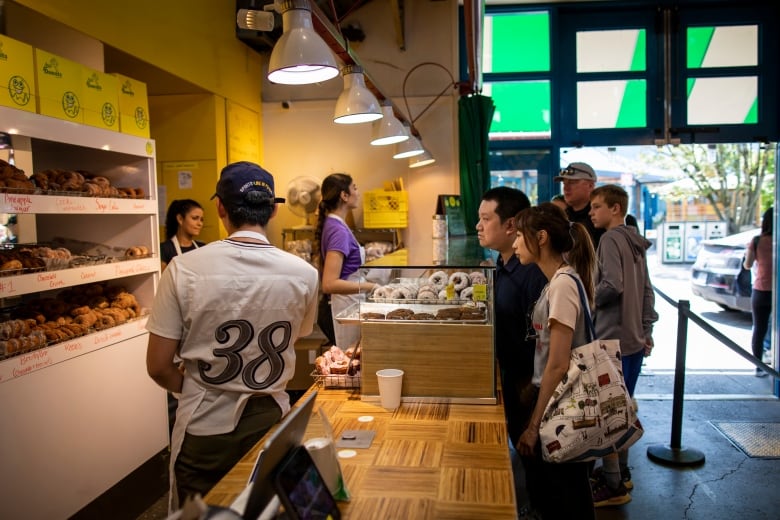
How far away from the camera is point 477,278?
2729 millimetres

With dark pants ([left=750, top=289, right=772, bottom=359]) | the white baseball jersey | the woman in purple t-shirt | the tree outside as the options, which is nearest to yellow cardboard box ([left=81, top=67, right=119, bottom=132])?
the woman in purple t-shirt

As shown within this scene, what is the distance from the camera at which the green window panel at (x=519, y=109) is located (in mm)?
6211

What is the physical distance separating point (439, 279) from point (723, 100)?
15.5 feet

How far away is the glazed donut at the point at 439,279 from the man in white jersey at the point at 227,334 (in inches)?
31.1

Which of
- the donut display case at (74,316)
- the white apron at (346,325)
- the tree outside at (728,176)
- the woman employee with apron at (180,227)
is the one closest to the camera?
the donut display case at (74,316)

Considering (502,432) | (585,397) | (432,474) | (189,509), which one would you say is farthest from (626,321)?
(189,509)

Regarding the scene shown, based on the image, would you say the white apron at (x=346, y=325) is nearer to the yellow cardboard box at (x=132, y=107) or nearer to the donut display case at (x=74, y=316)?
the donut display case at (x=74, y=316)

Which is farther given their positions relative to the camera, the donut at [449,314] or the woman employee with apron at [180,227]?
the woman employee with apron at [180,227]

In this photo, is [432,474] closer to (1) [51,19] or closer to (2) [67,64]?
(2) [67,64]

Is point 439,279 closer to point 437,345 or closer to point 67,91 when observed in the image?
point 437,345

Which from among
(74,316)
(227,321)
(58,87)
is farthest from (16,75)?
(227,321)

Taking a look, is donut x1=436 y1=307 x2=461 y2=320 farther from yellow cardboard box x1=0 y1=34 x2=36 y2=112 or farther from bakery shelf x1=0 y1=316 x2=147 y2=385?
yellow cardboard box x1=0 y1=34 x2=36 y2=112

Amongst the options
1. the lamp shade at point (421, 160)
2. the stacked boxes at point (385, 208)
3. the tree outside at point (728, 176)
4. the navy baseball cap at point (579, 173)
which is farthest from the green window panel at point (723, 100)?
the stacked boxes at point (385, 208)

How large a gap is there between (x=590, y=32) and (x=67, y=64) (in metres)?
4.89
